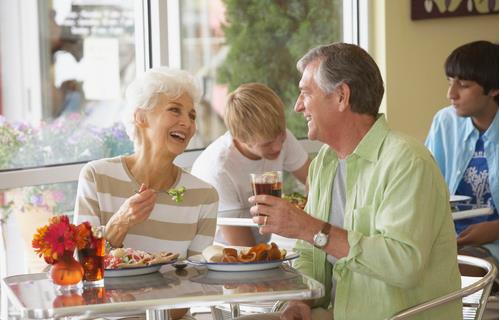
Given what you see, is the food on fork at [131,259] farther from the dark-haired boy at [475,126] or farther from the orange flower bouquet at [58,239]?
the dark-haired boy at [475,126]

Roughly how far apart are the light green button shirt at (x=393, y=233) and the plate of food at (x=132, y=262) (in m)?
0.46

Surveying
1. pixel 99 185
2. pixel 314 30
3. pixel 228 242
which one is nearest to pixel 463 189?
pixel 228 242

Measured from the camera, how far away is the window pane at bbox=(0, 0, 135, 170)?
459cm

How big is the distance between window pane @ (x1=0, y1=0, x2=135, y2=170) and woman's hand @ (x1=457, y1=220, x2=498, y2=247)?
1.64 meters

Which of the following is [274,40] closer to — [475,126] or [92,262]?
[475,126]

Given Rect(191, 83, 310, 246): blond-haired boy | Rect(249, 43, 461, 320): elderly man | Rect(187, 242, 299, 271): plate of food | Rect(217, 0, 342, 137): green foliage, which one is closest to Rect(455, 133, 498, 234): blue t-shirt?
Rect(191, 83, 310, 246): blond-haired boy

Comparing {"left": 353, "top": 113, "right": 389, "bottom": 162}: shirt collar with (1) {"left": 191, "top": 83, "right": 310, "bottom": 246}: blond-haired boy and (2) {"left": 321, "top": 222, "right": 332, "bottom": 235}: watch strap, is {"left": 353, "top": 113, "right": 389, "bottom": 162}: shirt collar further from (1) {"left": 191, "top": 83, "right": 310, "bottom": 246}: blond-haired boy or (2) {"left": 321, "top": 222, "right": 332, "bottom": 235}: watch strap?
(1) {"left": 191, "top": 83, "right": 310, "bottom": 246}: blond-haired boy

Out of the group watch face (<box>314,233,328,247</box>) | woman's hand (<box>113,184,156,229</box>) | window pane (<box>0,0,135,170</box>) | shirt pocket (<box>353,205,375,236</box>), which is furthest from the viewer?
window pane (<box>0,0,135,170</box>)

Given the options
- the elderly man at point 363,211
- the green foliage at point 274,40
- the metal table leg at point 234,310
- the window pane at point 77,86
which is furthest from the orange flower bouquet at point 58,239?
the green foliage at point 274,40

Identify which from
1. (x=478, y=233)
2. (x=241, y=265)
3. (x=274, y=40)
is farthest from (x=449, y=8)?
(x=241, y=265)

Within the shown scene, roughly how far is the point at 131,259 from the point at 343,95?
715 millimetres

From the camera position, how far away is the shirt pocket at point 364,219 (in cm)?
275

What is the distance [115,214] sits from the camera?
10.4 ft

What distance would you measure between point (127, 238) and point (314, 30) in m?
2.72
